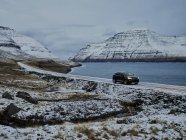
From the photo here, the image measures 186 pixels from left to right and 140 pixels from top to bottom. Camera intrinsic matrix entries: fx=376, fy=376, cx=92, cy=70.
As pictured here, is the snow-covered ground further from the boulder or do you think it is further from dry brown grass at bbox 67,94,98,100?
the boulder

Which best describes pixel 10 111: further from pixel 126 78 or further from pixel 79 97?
pixel 126 78

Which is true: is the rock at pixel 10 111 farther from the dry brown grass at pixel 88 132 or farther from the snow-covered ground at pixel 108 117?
the dry brown grass at pixel 88 132

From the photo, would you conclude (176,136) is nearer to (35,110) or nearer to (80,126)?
(80,126)

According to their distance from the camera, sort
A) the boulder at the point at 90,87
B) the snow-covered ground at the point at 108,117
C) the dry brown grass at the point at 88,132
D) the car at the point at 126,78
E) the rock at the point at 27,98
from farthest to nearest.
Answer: the car at the point at 126,78
the boulder at the point at 90,87
the rock at the point at 27,98
the snow-covered ground at the point at 108,117
the dry brown grass at the point at 88,132

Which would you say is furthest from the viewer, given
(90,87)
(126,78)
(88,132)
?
(126,78)

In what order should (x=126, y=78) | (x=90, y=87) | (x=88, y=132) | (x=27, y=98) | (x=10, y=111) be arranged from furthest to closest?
(x=126, y=78) < (x=90, y=87) < (x=27, y=98) < (x=10, y=111) < (x=88, y=132)

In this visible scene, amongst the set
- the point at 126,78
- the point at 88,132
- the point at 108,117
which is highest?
the point at 126,78

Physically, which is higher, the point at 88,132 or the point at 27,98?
the point at 27,98

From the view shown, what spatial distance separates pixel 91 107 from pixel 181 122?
9.79 metres

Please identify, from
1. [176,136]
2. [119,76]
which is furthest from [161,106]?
[119,76]

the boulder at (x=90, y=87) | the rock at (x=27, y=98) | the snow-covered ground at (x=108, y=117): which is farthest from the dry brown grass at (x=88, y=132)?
the boulder at (x=90, y=87)

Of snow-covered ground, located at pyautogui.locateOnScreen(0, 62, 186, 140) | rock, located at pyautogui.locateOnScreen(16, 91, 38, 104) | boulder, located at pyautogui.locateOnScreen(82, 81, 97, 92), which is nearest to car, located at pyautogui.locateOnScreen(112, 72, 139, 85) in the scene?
boulder, located at pyautogui.locateOnScreen(82, 81, 97, 92)

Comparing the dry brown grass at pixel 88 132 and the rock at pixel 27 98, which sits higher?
the rock at pixel 27 98

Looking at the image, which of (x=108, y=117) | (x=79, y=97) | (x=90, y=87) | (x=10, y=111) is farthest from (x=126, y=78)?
(x=10, y=111)
